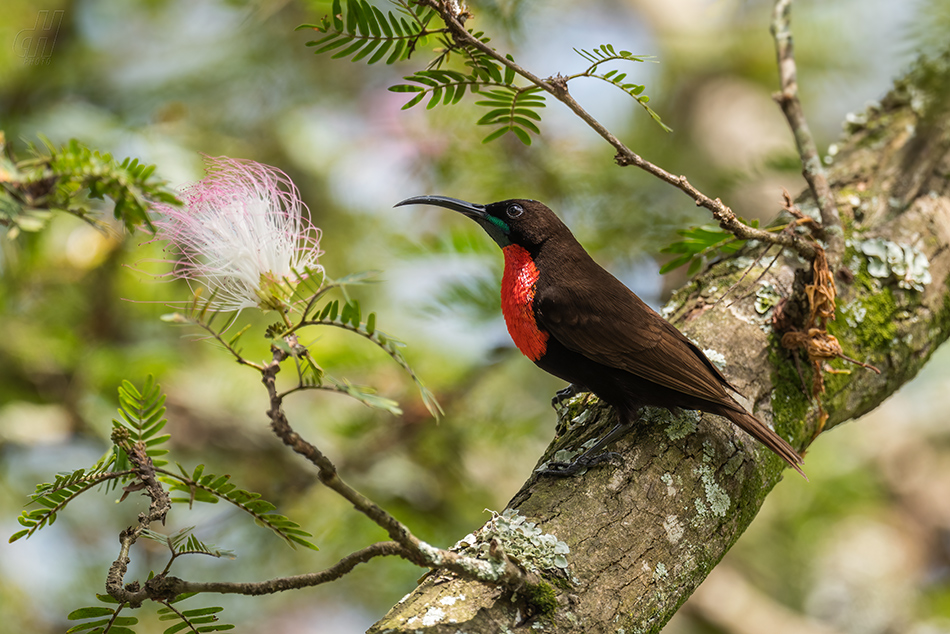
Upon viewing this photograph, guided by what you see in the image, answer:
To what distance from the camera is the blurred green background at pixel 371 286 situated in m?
3.66

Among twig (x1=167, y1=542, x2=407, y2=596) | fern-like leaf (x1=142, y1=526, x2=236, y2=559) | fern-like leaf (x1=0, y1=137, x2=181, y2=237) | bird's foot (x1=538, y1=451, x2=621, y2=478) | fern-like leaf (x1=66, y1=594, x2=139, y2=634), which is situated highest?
fern-like leaf (x1=0, y1=137, x2=181, y2=237)

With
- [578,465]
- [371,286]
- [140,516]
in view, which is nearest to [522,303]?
[578,465]

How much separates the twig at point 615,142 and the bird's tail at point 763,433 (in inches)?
20.8

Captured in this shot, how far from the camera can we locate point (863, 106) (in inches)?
137

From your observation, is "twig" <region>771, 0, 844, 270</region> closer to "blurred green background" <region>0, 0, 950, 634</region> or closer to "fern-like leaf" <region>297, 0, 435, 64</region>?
"blurred green background" <region>0, 0, 950, 634</region>

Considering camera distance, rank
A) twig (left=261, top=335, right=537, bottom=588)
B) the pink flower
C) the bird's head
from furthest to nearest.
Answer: the bird's head
the pink flower
twig (left=261, top=335, right=537, bottom=588)

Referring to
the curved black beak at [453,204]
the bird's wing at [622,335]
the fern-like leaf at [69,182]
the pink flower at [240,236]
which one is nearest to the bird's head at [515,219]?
the curved black beak at [453,204]

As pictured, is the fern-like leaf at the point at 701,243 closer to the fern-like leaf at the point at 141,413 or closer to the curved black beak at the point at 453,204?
the curved black beak at the point at 453,204

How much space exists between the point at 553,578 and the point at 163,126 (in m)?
3.22

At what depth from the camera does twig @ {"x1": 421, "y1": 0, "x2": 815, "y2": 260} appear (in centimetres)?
182

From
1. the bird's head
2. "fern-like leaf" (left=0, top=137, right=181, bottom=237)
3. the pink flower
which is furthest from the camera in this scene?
the bird's head

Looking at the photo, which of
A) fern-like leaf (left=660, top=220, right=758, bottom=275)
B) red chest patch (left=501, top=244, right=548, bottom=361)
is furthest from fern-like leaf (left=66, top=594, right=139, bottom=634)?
fern-like leaf (left=660, top=220, right=758, bottom=275)

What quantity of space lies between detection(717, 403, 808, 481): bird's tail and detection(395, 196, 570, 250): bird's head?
889 mm

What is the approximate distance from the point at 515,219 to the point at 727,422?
102 cm
